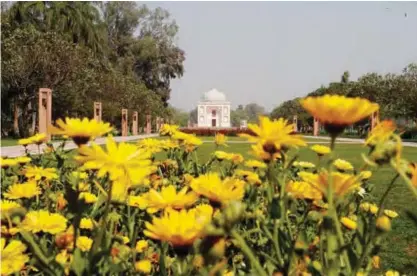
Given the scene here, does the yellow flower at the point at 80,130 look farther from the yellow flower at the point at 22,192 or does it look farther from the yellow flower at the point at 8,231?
the yellow flower at the point at 22,192

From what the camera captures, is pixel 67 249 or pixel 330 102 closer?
pixel 330 102

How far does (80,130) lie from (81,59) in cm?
1993

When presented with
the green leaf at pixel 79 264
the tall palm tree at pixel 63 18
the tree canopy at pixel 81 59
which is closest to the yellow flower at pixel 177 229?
the green leaf at pixel 79 264

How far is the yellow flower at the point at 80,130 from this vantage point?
789 millimetres

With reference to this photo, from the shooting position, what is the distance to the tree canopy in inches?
755

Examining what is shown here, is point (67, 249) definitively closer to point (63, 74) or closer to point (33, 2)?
point (63, 74)

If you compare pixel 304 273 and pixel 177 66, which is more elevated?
pixel 177 66

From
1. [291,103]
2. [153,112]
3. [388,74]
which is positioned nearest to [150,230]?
[388,74]

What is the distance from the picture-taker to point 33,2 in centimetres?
2356

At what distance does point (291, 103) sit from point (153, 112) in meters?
17.5

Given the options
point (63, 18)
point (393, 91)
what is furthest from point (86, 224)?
point (393, 91)

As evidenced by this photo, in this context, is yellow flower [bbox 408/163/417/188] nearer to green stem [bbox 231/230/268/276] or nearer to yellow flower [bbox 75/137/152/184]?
green stem [bbox 231/230/268/276]

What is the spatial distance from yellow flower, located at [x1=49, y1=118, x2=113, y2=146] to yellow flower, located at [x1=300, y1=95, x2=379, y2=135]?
1.01 feet

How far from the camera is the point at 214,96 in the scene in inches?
2596
